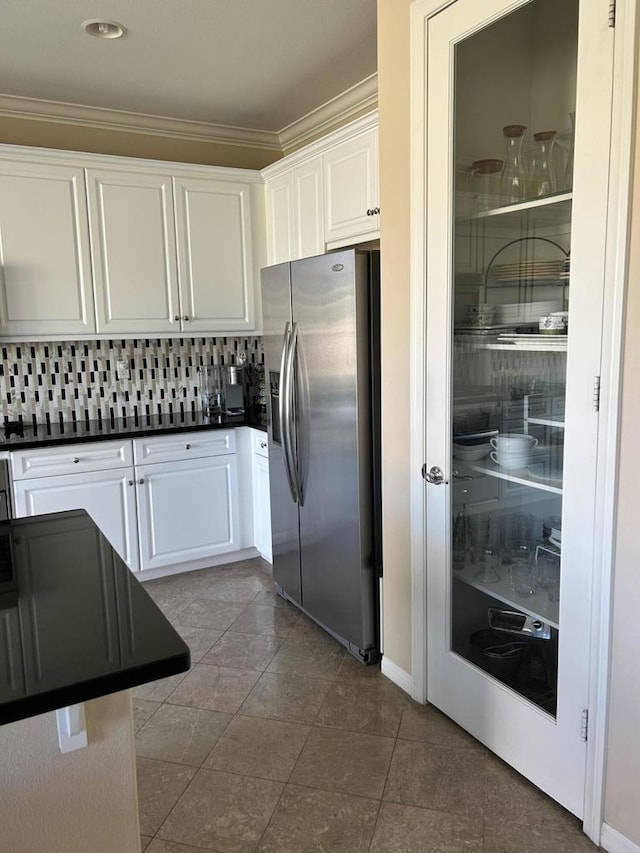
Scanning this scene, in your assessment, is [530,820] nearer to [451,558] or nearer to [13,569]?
[451,558]

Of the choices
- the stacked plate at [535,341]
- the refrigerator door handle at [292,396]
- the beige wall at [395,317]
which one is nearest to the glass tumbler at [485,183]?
the beige wall at [395,317]

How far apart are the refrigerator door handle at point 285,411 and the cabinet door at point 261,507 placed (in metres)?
0.63

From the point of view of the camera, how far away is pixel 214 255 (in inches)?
156

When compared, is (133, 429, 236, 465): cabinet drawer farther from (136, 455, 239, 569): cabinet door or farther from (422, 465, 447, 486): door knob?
(422, 465, 447, 486): door knob

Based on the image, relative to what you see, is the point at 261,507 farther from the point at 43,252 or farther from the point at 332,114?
the point at 332,114

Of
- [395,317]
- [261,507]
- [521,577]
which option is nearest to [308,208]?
[395,317]

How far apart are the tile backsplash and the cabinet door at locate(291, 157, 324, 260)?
38.9 inches

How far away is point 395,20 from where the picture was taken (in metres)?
2.28

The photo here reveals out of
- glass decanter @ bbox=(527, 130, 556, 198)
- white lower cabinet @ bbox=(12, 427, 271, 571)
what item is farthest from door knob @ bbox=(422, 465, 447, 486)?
white lower cabinet @ bbox=(12, 427, 271, 571)

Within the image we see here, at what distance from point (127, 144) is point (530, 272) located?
2.96 m

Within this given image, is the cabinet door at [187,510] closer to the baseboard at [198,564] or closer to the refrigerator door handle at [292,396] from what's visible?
the baseboard at [198,564]

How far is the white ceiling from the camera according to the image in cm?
270

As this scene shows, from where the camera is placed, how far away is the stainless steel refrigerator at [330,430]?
2.63m

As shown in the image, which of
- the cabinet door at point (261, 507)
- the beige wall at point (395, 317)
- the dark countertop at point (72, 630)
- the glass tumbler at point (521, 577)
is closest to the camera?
the dark countertop at point (72, 630)
